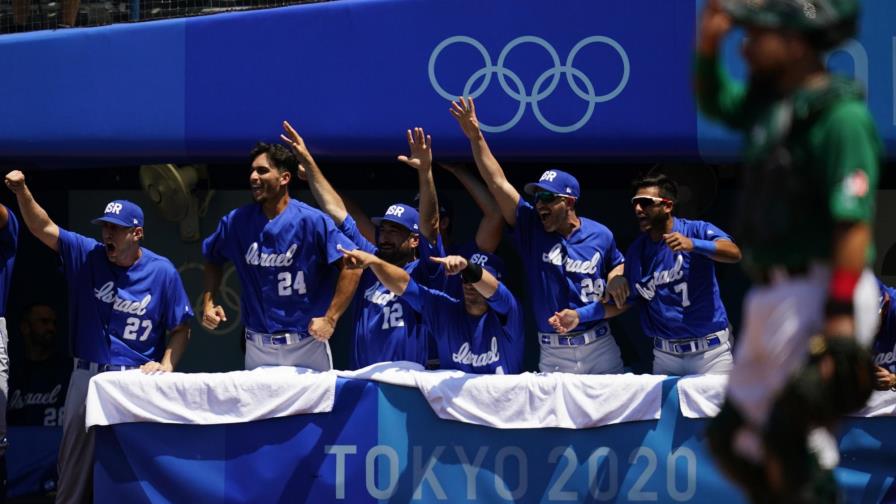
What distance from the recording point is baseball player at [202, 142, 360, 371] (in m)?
7.09

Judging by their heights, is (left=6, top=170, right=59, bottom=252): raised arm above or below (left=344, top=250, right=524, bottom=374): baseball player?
above

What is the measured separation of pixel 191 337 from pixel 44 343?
36.4 inches

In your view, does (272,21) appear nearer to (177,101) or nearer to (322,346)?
(177,101)

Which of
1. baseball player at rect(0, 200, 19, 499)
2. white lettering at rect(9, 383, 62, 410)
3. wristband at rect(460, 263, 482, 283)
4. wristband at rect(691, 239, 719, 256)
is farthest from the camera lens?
white lettering at rect(9, 383, 62, 410)

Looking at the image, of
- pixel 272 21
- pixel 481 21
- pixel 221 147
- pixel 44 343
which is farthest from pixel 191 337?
pixel 481 21

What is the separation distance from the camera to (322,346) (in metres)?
7.18

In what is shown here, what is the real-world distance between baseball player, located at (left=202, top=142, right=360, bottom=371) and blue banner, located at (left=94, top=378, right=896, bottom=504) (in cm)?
43

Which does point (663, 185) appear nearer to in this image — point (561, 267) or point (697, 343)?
point (561, 267)

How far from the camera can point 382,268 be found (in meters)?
6.68

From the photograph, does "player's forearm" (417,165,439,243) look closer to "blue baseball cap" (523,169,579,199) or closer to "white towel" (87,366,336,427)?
"blue baseball cap" (523,169,579,199)

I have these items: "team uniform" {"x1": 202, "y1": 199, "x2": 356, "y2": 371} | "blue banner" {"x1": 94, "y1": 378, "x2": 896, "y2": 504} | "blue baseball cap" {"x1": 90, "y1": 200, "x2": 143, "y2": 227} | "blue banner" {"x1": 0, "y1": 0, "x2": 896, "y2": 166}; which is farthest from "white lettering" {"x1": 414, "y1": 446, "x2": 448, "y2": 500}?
"blue baseball cap" {"x1": 90, "y1": 200, "x2": 143, "y2": 227}

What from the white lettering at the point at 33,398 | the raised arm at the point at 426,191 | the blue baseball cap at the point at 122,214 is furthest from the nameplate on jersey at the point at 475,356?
the white lettering at the point at 33,398

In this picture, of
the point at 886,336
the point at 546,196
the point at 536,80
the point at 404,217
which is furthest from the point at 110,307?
the point at 886,336

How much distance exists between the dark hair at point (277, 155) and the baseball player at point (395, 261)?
0.14m
